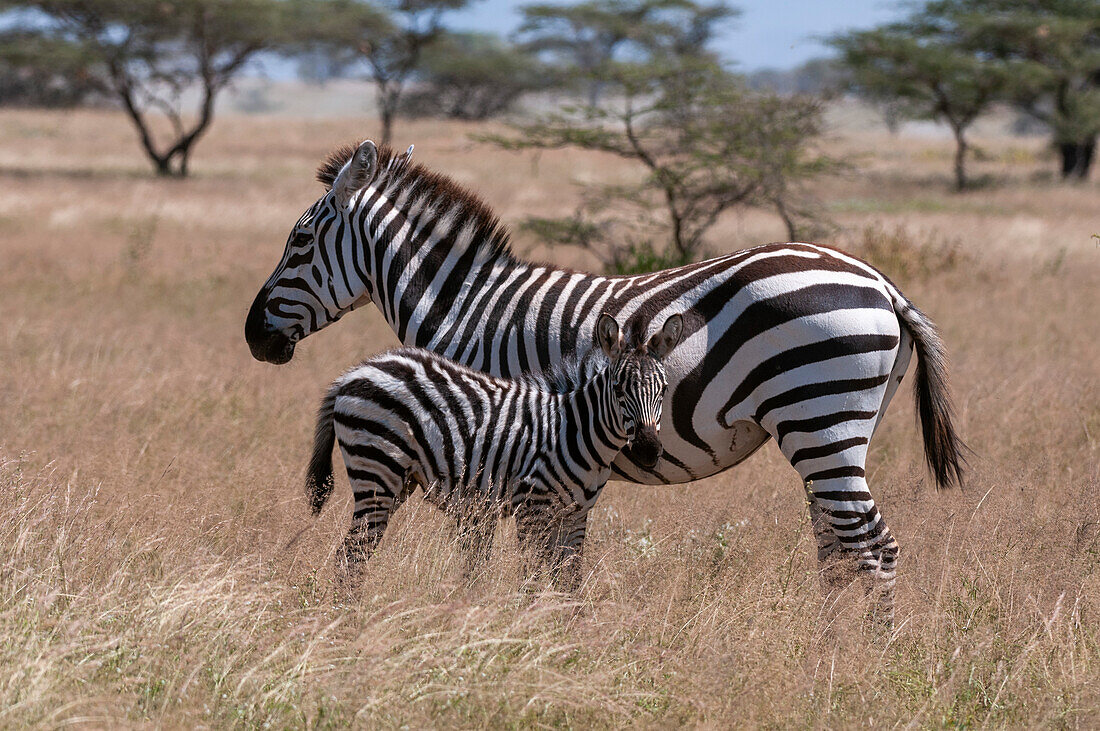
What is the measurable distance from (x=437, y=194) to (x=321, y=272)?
0.79 m

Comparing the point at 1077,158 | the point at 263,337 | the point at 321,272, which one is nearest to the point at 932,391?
the point at 321,272

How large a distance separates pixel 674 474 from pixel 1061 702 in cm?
190

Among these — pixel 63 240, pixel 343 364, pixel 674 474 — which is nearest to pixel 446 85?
pixel 63 240

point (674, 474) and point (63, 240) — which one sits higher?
point (674, 474)

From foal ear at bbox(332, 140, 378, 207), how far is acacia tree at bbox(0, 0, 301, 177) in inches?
1306

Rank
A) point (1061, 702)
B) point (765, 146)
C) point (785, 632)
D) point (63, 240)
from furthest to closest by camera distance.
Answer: point (63, 240) → point (765, 146) → point (785, 632) → point (1061, 702)

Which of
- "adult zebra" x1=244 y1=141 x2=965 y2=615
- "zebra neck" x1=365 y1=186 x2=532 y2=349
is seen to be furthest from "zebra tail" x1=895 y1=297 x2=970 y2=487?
"zebra neck" x1=365 y1=186 x2=532 y2=349

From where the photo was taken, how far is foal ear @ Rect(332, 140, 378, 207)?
17.3 ft

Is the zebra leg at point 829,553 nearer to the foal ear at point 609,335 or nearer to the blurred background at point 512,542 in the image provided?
the blurred background at point 512,542

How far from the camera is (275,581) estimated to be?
4289mm

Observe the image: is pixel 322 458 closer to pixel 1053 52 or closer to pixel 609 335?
pixel 609 335

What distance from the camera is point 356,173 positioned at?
5.38m

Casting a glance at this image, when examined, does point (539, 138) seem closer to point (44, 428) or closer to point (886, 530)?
point (44, 428)

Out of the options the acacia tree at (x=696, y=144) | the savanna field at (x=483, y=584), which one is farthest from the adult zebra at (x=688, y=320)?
the acacia tree at (x=696, y=144)
